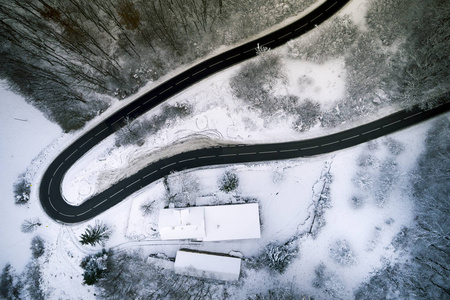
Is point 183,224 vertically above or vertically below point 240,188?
below

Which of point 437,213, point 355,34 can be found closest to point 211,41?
point 355,34

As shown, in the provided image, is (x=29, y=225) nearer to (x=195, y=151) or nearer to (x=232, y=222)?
(x=195, y=151)

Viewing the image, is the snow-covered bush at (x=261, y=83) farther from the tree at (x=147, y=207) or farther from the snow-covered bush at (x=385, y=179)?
the tree at (x=147, y=207)

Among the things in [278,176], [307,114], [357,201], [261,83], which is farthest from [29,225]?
[357,201]

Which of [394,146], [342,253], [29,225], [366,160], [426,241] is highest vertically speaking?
[394,146]

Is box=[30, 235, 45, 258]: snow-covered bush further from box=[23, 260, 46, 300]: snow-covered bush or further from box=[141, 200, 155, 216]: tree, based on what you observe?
box=[141, 200, 155, 216]: tree

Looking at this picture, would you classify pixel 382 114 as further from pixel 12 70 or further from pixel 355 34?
pixel 12 70

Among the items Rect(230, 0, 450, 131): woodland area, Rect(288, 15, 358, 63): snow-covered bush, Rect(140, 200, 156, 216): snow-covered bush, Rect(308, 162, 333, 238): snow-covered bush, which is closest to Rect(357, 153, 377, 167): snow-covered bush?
Rect(308, 162, 333, 238): snow-covered bush
